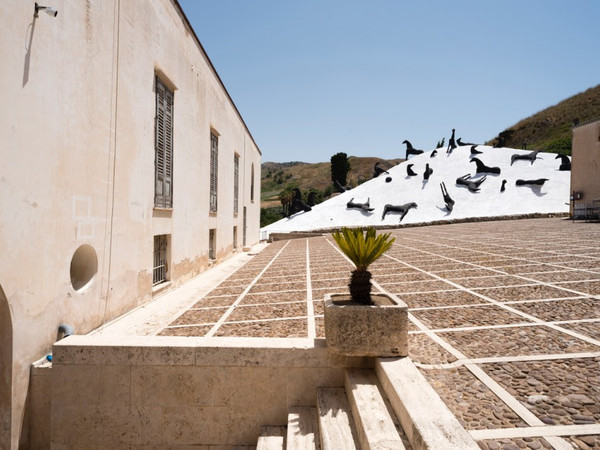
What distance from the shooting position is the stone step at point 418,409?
1.88 m

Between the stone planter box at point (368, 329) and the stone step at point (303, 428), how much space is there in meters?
0.66

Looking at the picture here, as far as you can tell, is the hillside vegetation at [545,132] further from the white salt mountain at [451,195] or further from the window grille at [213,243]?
the window grille at [213,243]

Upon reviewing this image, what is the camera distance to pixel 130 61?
5.53 metres

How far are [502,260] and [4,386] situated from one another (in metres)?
8.22

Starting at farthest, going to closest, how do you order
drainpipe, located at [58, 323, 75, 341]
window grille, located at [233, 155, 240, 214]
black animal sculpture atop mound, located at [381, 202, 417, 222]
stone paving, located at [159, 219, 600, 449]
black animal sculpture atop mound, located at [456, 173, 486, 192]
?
black animal sculpture atop mound, located at [456, 173, 486, 192], black animal sculpture atop mound, located at [381, 202, 417, 222], window grille, located at [233, 155, 240, 214], drainpipe, located at [58, 323, 75, 341], stone paving, located at [159, 219, 600, 449]

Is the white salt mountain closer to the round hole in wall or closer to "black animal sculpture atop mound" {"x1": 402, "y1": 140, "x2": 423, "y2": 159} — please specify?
"black animal sculpture atop mound" {"x1": 402, "y1": 140, "x2": 423, "y2": 159}

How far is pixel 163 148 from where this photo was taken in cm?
704

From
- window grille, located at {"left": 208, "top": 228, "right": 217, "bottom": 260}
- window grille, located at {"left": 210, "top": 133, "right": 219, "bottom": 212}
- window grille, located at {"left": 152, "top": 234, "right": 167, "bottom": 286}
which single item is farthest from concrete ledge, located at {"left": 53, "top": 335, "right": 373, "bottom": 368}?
window grille, located at {"left": 208, "top": 228, "right": 217, "bottom": 260}

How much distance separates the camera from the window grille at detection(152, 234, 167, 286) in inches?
277

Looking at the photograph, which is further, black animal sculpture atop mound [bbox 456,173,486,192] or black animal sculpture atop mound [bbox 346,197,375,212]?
black animal sculpture atop mound [bbox 346,197,375,212]

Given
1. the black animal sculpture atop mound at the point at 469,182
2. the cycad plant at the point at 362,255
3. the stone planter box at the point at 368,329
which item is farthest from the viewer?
the black animal sculpture atop mound at the point at 469,182

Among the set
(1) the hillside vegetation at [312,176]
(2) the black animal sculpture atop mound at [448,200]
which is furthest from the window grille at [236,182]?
(1) the hillside vegetation at [312,176]

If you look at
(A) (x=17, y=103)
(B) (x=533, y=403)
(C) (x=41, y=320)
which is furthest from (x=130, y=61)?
(B) (x=533, y=403)

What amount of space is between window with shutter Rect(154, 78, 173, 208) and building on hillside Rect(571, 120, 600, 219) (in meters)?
18.2
